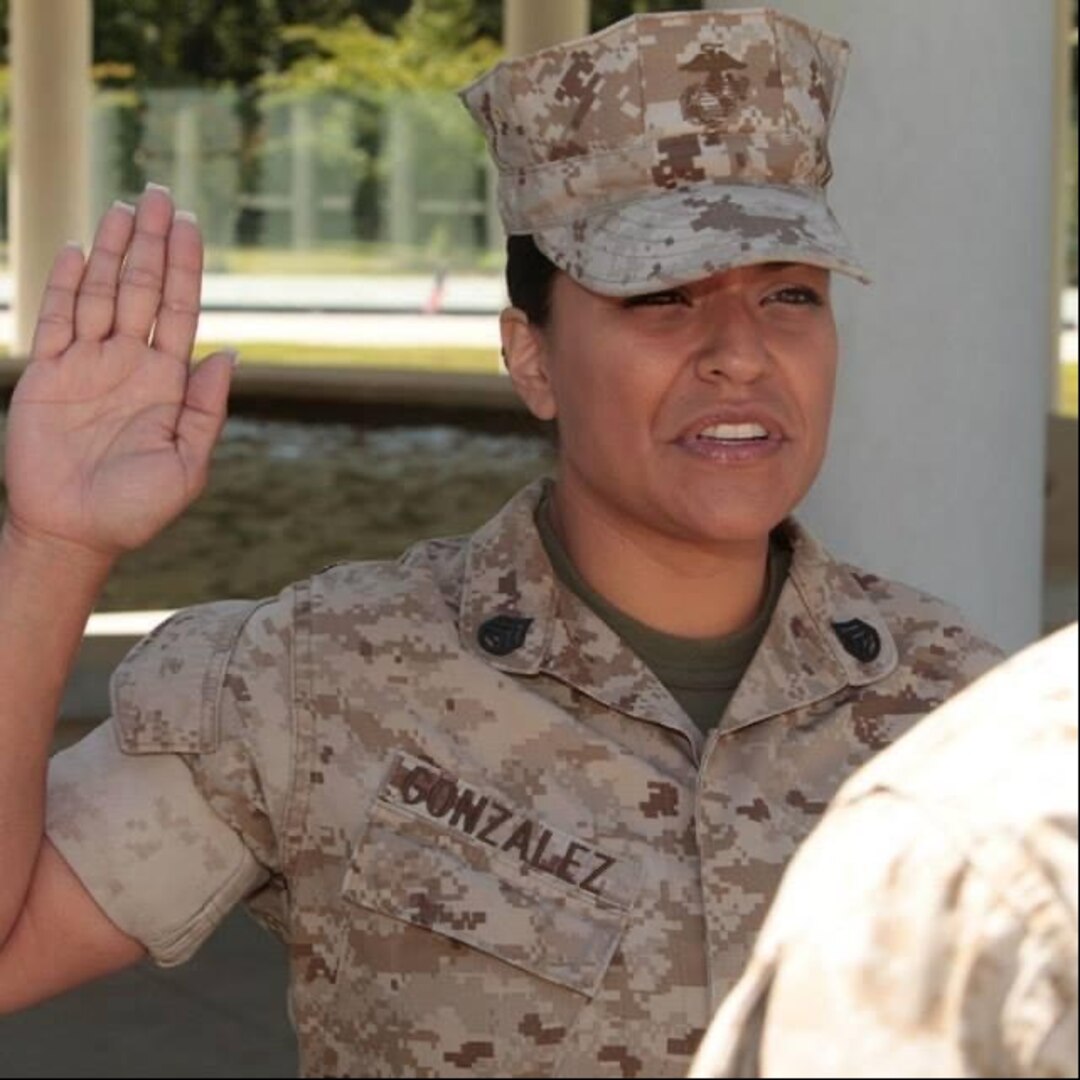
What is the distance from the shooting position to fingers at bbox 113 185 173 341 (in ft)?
7.85

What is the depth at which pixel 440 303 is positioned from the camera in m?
33.5

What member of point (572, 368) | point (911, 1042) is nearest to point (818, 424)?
point (572, 368)

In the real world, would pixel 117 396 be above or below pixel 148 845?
above

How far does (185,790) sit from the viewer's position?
2352 mm

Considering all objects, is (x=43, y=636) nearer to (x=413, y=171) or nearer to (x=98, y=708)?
(x=98, y=708)

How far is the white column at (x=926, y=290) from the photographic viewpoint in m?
3.84

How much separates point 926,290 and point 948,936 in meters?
2.88

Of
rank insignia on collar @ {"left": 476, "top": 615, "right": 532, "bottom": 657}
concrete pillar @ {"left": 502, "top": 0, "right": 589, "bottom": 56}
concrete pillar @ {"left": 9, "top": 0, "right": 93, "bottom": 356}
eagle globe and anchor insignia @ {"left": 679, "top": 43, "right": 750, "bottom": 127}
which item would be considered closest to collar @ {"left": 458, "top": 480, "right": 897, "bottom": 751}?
rank insignia on collar @ {"left": 476, "top": 615, "right": 532, "bottom": 657}

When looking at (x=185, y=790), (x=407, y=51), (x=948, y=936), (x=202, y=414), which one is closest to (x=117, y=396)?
(x=202, y=414)

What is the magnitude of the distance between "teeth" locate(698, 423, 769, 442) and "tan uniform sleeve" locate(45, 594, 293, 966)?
0.38 metres

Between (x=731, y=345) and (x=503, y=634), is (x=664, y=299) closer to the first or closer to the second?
(x=731, y=345)

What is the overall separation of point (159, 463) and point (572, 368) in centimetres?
35

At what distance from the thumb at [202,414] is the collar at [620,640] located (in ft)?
0.82

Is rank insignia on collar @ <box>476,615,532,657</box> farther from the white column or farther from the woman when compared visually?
the white column
